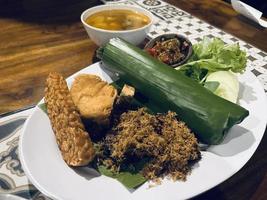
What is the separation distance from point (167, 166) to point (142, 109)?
0.85 feet

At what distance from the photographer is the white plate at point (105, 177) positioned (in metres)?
1.01

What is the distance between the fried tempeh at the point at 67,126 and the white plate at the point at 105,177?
0.04 m

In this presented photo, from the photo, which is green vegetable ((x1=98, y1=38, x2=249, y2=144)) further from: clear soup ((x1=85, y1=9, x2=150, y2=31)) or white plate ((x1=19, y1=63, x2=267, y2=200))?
clear soup ((x1=85, y1=9, x2=150, y2=31))

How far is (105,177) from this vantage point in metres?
1.09

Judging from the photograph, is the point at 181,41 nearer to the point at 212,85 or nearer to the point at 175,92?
the point at 212,85

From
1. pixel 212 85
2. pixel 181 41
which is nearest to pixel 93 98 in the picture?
pixel 212 85

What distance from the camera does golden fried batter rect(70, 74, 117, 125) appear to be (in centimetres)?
120

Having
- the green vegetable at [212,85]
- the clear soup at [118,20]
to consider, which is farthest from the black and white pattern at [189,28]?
the green vegetable at [212,85]

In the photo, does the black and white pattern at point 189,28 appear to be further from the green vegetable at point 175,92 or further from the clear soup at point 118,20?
the green vegetable at point 175,92

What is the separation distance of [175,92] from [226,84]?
0.81 feet

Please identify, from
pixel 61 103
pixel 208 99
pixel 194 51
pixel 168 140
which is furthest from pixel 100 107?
pixel 194 51

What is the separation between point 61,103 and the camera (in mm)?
1204

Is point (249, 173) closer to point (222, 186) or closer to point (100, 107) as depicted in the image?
point (222, 186)

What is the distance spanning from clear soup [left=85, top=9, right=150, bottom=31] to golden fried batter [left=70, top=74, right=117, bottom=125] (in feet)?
1.95
